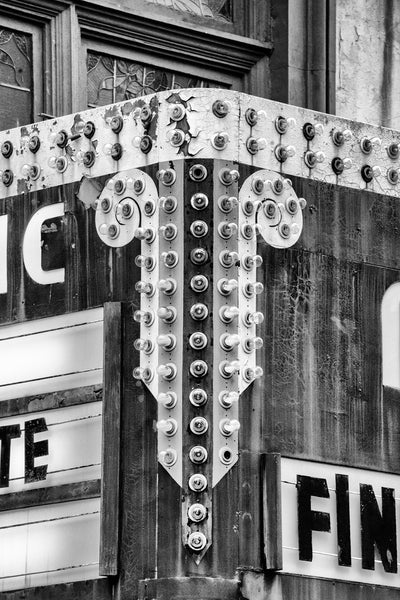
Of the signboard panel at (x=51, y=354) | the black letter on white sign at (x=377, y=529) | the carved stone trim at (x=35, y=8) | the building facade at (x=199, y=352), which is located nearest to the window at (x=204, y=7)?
the carved stone trim at (x=35, y=8)

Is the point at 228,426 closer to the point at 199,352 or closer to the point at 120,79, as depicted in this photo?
the point at 199,352

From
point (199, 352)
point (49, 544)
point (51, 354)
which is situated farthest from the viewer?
point (51, 354)

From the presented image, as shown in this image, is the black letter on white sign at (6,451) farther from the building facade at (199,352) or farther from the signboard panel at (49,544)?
the signboard panel at (49,544)

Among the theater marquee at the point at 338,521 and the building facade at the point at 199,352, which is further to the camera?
the theater marquee at the point at 338,521

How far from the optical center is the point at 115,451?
17.7 metres

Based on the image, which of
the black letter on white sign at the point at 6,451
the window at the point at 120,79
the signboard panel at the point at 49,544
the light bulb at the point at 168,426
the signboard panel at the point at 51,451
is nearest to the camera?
the light bulb at the point at 168,426

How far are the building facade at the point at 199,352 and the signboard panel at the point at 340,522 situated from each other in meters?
0.02

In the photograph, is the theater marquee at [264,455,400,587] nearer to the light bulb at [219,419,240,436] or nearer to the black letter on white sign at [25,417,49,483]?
the light bulb at [219,419,240,436]

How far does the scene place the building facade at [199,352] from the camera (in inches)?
691

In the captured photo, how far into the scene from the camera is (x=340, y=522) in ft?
59.9

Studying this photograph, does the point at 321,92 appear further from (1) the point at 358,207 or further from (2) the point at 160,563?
(2) the point at 160,563

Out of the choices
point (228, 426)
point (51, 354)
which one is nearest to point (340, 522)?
point (228, 426)

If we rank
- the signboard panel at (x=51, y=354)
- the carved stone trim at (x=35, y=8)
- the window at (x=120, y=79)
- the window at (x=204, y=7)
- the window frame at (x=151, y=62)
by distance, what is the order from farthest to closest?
the window at (x=204, y=7) → the window frame at (x=151, y=62) → the window at (x=120, y=79) → the carved stone trim at (x=35, y=8) → the signboard panel at (x=51, y=354)

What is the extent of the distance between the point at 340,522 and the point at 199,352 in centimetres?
194
